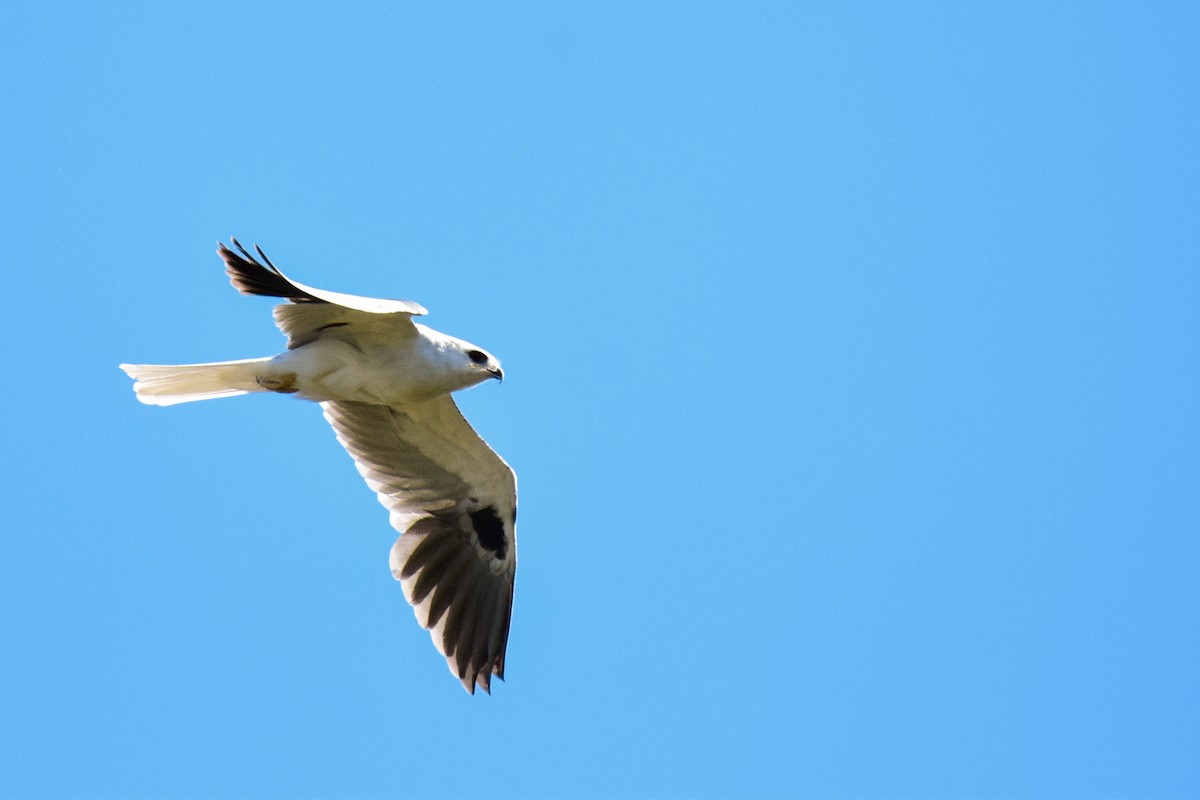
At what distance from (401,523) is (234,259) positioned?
2.22 meters

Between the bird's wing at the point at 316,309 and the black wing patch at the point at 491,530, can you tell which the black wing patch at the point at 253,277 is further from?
the black wing patch at the point at 491,530

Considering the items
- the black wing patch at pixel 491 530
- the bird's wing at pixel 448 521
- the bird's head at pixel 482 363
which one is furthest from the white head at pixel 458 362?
the black wing patch at pixel 491 530

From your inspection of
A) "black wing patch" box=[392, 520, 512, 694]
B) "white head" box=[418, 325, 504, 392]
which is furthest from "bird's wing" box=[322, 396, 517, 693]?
"white head" box=[418, 325, 504, 392]

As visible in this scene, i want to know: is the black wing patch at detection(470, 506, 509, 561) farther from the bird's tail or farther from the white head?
the bird's tail

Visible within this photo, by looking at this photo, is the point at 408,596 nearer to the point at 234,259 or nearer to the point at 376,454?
the point at 376,454

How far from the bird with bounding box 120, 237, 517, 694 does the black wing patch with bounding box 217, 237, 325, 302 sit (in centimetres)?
36

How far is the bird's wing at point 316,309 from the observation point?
6.44m

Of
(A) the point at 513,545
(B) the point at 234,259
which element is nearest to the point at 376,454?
(A) the point at 513,545

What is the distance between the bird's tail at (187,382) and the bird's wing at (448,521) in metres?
0.92

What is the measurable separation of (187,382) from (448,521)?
1.78 metres

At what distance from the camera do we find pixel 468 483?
814 cm

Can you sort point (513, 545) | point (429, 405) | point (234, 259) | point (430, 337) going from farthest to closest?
point (513, 545)
point (429, 405)
point (430, 337)
point (234, 259)

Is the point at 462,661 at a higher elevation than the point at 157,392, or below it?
below

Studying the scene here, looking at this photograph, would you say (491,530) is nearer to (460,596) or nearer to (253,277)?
(460,596)
